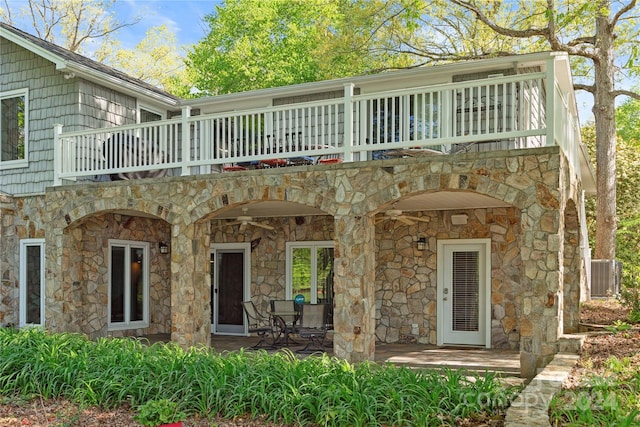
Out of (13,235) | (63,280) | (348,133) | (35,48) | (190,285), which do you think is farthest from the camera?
(13,235)

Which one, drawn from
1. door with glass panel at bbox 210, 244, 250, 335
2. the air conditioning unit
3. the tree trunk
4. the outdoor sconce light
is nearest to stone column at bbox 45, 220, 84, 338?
door with glass panel at bbox 210, 244, 250, 335

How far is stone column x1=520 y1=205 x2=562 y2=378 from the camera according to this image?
8.08m

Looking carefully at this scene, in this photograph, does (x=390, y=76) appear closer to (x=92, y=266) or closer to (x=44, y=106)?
(x=92, y=266)

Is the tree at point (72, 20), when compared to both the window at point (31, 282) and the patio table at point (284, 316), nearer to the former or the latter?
the window at point (31, 282)

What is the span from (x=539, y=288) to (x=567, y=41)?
15.1m

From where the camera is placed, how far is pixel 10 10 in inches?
964

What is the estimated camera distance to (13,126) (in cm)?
1362

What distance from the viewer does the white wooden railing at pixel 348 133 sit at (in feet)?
28.4

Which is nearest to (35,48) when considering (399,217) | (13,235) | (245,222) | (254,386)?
(13,235)

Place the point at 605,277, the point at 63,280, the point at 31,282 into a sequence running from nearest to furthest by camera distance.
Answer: the point at 63,280
the point at 31,282
the point at 605,277

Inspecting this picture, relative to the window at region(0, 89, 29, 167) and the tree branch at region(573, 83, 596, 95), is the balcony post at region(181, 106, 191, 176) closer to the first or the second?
the window at region(0, 89, 29, 167)

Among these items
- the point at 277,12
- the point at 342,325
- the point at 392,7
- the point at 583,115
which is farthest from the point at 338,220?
the point at 583,115

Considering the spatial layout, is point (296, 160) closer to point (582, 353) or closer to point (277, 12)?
point (582, 353)

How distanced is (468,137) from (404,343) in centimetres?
507
